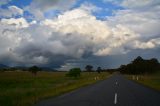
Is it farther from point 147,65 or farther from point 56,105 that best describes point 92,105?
point 147,65

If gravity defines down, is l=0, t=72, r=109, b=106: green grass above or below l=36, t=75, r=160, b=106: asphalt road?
above

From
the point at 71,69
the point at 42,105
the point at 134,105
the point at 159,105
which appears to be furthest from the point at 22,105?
the point at 71,69

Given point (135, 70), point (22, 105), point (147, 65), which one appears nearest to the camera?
point (22, 105)

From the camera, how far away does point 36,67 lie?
124m

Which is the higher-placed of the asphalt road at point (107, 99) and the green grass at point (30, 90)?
the green grass at point (30, 90)

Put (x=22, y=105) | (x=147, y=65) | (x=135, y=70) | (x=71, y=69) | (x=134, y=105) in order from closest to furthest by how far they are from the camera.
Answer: (x=134, y=105) < (x=22, y=105) < (x=71, y=69) < (x=147, y=65) < (x=135, y=70)

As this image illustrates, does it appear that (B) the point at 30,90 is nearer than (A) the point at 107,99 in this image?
No

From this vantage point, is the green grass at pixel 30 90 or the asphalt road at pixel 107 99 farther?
the green grass at pixel 30 90

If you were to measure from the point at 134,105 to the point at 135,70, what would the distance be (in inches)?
4772

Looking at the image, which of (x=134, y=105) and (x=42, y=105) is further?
(x=42, y=105)

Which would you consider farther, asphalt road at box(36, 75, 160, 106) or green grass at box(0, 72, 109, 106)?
green grass at box(0, 72, 109, 106)

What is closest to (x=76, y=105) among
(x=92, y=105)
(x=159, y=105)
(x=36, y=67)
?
(x=92, y=105)

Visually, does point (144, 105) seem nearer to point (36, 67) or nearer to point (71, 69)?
point (71, 69)

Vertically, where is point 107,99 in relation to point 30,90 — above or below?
below
